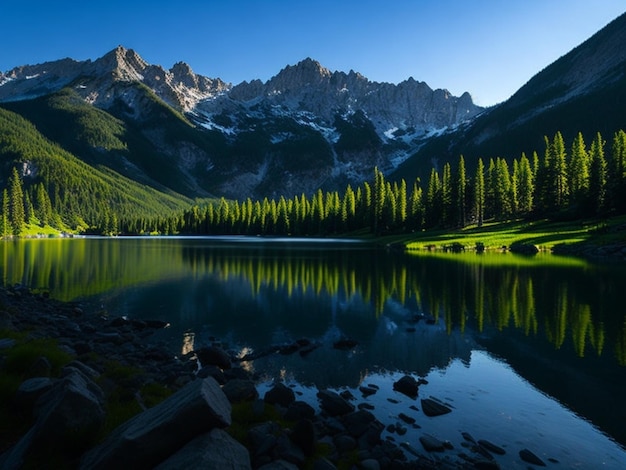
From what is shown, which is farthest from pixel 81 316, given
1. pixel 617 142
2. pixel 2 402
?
pixel 617 142

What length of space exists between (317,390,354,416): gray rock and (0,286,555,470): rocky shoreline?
39 millimetres

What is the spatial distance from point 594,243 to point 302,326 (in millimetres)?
67178

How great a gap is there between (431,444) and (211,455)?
7.43 metres

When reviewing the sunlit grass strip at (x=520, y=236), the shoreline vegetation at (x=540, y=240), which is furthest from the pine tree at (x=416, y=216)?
the sunlit grass strip at (x=520, y=236)

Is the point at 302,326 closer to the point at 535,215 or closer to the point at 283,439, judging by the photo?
the point at 283,439

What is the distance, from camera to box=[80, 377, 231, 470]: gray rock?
7.84 meters

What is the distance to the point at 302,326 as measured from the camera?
27.2 meters

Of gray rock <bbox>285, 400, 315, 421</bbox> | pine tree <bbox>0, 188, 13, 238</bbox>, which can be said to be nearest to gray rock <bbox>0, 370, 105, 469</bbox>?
gray rock <bbox>285, 400, 315, 421</bbox>

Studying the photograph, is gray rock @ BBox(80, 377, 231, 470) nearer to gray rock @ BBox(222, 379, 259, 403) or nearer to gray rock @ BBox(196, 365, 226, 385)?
gray rock @ BBox(222, 379, 259, 403)

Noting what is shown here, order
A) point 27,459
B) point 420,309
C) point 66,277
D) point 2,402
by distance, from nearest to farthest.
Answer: point 27,459 < point 2,402 < point 420,309 < point 66,277

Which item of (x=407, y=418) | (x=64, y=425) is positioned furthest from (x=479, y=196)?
(x=64, y=425)

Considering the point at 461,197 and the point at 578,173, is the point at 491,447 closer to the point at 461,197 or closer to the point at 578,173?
the point at 461,197

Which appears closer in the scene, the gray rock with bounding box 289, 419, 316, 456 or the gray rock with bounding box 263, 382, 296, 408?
the gray rock with bounding box 289, 419, 316, 456

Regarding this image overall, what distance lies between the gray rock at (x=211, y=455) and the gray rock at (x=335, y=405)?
20.0 feet
